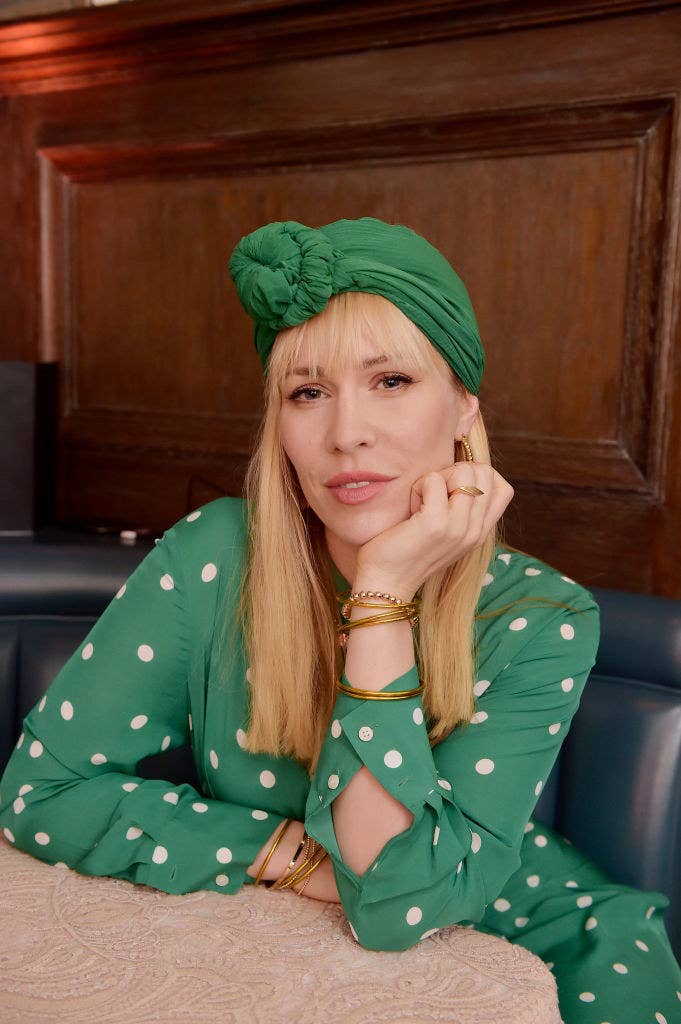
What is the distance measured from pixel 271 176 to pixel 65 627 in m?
0.97

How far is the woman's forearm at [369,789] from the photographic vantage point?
111cm

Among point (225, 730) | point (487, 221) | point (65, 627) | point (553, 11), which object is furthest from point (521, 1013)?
point (553, 11)

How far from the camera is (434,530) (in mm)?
1213

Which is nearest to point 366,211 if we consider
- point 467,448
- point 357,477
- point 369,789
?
point 467,448

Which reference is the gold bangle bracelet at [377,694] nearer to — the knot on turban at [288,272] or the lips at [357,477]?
the lips at [357,477]

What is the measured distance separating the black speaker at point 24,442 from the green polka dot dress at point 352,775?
2.54ft

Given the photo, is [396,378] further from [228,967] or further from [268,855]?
[228,967]

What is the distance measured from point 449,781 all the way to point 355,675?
0.16 meters

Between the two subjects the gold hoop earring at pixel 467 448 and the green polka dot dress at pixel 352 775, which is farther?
the gold hoop earring at pixel 467 448

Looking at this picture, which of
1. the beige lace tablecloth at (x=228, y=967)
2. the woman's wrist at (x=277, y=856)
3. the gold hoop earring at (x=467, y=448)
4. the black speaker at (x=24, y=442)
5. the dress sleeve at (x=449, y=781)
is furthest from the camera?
the black speaker at (x=24, y=442)

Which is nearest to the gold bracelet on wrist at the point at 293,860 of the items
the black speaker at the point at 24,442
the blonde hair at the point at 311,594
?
the blonde hair at the point at 311,594

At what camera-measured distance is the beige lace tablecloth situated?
2.83ft

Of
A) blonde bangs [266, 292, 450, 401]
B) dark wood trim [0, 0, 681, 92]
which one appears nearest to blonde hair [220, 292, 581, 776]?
blonde bangs [266, 292, 450, 401]

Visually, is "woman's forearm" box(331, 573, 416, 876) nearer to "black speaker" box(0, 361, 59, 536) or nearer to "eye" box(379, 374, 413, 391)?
"eye" box(379, 374, 413, 391)
